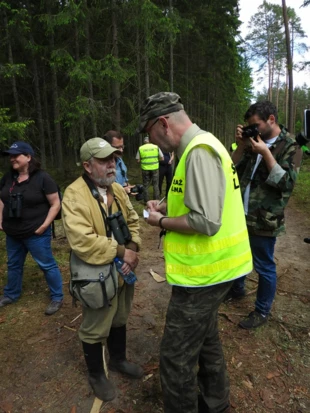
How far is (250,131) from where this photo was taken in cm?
293

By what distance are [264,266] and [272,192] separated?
83 cm

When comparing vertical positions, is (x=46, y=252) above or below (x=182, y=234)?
below

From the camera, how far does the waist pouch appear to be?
232 centimetres

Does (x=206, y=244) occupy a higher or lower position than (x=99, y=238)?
higher

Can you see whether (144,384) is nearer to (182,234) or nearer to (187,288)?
(187,288)

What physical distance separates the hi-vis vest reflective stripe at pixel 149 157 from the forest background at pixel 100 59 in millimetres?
3188

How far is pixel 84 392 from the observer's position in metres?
2.68

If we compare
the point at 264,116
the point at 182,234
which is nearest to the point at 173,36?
the point at 264,116

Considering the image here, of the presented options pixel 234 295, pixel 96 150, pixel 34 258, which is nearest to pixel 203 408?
pixel 234 295

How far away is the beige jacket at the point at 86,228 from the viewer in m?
2.27

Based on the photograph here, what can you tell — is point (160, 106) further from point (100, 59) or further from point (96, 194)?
point (100, 59)

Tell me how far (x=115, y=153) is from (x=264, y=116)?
5.42 ft

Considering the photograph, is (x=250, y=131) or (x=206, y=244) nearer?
(x=206, y=244)

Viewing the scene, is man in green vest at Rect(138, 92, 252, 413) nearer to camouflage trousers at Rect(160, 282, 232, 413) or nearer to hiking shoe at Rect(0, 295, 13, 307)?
camouflage trousers at Rect(160, 282, 232, 413)
